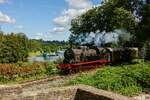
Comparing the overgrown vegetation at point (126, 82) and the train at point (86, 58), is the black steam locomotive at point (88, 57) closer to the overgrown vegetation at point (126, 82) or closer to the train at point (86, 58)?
the train at point (86, 58)

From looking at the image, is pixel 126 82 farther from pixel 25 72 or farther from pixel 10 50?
pixel 10 50

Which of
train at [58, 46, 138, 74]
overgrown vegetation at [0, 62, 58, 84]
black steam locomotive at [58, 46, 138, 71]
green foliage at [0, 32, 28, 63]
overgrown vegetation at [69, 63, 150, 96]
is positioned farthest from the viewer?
green foliage at [0, 32, 28, 63]

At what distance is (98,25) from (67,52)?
13.1 m

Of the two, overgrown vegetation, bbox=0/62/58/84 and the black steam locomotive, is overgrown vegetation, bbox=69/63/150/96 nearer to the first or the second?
overgrown vegetation, bbox=0/62/58/84

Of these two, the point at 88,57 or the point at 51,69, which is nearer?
the point at 51,69

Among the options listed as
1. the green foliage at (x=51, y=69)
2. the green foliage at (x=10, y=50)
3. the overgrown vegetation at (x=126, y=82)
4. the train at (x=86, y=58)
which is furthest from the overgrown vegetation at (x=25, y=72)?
the green foliage at (x=10, y=50)

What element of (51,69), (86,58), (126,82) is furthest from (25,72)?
(126,82)

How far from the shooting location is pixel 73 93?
9.41 m

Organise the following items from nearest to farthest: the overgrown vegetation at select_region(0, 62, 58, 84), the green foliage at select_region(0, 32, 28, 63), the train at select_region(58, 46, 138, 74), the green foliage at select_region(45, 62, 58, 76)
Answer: the overgrown vegetation at select_region(0, 62, 58, 84) → the train at select_region(58, 46, 138, 74) → the green foliage at select_region(45, 62, 58, 76) → the green foliage at select_region(0, 32, 28, 63)

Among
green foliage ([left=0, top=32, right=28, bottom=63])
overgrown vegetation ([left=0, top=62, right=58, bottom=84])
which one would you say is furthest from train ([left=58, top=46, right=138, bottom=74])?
green foliage ([left=0, top=32, right=28, bottom=63])

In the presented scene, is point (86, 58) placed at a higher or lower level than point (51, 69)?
higher

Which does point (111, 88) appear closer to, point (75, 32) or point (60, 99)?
point (60, 99)

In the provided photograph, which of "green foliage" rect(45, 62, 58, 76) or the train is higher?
the train

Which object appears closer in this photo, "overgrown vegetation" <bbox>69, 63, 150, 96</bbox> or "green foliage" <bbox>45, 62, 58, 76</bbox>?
"overgrown vegetation" <bbox>69, 63, 150, 96</bbox>
